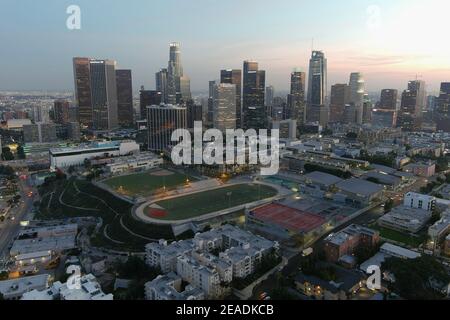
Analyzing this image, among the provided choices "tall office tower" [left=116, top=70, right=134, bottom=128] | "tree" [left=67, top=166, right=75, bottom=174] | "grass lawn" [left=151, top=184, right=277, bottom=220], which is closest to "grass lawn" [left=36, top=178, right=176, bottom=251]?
"grass lawn" [left=151, top=184, right=277, bottom=220]

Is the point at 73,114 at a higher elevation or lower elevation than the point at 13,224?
higher

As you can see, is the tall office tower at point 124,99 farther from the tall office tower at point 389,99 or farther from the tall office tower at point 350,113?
the tall office tower at point 389,99

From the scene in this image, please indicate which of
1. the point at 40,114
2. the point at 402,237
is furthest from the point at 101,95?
the point at 402,237

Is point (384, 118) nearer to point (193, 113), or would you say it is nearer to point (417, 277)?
point (193, 113)

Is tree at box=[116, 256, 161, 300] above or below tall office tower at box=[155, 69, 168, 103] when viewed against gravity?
below

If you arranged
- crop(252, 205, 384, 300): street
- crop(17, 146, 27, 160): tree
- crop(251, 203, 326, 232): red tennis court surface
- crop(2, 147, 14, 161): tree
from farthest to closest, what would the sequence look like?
1. crop(17, 146, 27, 160): tree
2. crop(2, 147, 14, 161): tree
3. crop(251, 203, 326, 232): red tennis court surface
4. crop(252, 205, 384, 300): street

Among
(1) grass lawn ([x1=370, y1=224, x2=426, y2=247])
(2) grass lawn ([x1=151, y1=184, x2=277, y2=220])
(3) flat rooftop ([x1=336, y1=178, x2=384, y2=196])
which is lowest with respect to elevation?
(1) grass lawn ([x1=370, y1=224, x2=426, y2=247])

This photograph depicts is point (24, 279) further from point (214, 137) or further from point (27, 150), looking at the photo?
point (214, 137)

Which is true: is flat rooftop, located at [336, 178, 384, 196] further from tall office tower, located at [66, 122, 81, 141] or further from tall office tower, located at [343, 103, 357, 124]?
tall office tower, located at [343, 103, 357, 124]
